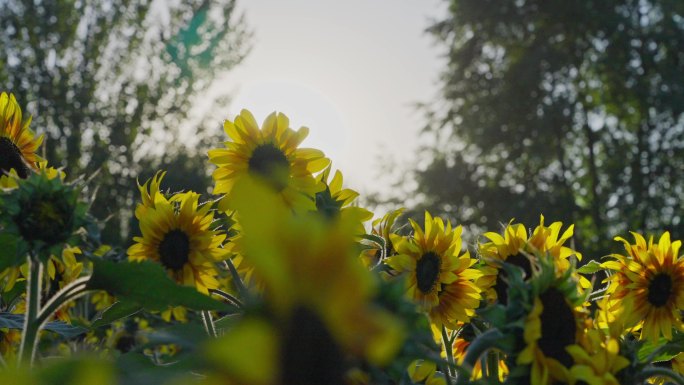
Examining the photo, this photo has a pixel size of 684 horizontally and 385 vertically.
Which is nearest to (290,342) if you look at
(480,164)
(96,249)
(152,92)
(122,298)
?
(122,298)

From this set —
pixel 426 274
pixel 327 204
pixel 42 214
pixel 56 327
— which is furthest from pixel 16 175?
pixel 426 274

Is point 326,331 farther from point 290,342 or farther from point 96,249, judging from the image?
point 96,249

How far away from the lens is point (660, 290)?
4.09 ft

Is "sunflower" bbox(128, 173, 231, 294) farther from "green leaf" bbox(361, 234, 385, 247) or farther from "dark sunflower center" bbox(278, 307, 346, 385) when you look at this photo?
"dark sunflower center" bbox(278, 307, 346, 385)

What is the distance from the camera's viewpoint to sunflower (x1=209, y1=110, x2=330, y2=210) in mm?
1107

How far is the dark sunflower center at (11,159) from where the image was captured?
1.01 meters

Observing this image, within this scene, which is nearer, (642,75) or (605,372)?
(605,372)

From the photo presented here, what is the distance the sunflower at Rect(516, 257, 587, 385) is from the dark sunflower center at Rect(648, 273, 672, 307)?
631 mm

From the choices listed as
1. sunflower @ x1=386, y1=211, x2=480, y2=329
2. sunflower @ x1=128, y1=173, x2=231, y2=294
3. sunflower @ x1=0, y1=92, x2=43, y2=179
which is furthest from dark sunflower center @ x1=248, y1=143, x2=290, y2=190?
sunflower @ x1=0, y1=92, x2=43, y2=179

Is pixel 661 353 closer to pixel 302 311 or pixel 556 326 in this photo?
pixel 556 326

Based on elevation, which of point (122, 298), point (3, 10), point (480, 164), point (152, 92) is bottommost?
point (122, 298)

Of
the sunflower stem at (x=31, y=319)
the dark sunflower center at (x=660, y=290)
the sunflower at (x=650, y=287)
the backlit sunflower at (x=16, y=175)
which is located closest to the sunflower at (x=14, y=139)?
the backlit sunflower at (x=16, y=175)

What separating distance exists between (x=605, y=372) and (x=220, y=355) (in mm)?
391

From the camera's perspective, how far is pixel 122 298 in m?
0.71
